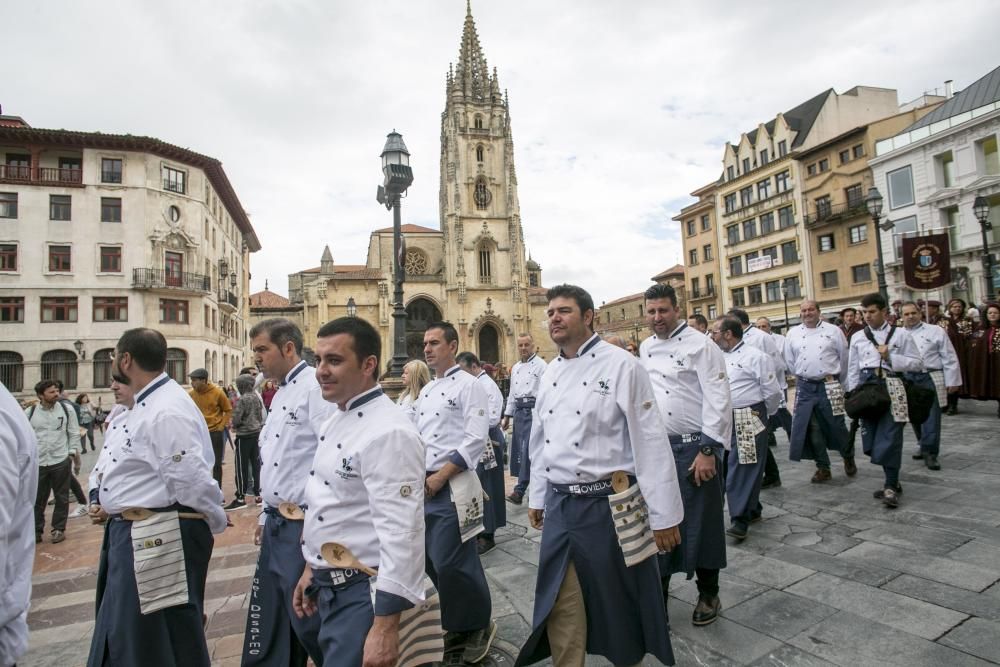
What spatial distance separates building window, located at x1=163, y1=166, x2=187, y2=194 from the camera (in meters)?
31.4

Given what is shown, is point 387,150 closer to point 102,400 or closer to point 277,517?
point 277,517

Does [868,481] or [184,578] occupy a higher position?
[184,578]

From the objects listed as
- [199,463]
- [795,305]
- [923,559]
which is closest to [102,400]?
[199,463]

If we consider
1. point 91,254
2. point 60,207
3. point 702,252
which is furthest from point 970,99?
point 60,207

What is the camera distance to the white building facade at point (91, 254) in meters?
28.2

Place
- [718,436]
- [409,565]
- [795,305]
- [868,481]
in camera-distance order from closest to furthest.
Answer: [409,565] → [718,436] → [868,481] → [795,305]

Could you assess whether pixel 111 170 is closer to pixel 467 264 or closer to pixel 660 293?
pixel 467 264

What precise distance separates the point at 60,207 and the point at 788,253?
4427 cm

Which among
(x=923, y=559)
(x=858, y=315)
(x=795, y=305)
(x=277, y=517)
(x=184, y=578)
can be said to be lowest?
(x=923, y=559)

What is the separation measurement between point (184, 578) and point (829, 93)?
45558 mm

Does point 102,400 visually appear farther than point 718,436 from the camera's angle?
Yes

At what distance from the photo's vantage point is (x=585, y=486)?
266 cm

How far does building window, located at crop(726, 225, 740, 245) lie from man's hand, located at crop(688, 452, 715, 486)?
41.6 m

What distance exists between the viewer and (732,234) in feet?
137
